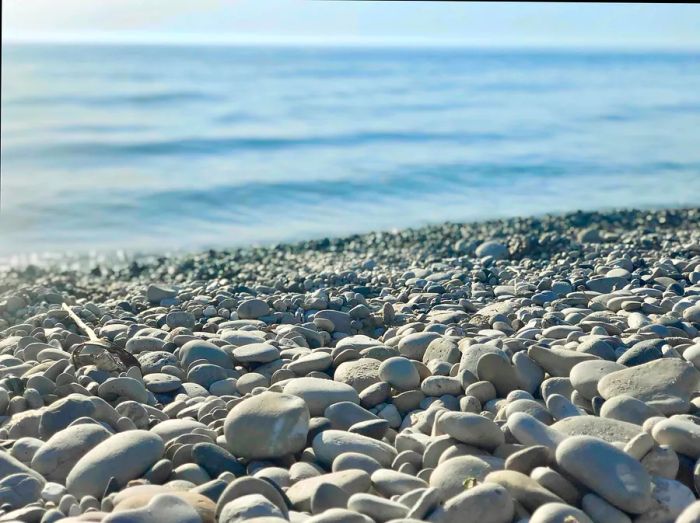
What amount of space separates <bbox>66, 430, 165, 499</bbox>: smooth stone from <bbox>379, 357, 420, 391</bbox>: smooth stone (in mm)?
889

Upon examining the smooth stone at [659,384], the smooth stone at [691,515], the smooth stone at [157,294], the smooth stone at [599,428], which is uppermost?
the smooth stone at [659,384]

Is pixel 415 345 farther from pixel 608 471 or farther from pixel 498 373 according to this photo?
pixel 608 471

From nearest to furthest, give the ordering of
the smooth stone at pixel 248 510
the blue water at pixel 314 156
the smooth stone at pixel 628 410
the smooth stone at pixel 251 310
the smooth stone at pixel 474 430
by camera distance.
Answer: the smooth stone at pixel 248 510 → the smooth stone at pixel 474 430 → the smooth stone at pixel 628 410 → the smooth stone at pixel 251 310 → the blue water at pixel 314 156

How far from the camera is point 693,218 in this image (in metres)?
8.48

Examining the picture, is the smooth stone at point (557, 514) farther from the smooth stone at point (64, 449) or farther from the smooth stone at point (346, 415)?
the smooth stone at point (64, 449)

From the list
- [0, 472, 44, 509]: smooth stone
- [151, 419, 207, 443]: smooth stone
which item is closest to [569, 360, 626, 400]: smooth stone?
[151, 419, 207, 443]: smooth stone

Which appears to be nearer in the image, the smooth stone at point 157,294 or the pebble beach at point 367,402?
the pebble beach at point 367,402

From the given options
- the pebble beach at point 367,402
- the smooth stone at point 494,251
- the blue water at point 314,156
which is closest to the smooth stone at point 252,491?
the pebble beach at point 367,402

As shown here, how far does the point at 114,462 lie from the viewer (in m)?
2.38

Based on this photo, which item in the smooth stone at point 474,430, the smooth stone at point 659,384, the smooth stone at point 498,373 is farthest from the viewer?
the smooth stone at point 498,373

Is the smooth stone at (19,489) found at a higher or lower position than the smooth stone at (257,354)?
lower

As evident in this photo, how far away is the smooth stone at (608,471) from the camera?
2092 mm

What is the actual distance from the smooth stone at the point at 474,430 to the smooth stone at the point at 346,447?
0.21 m

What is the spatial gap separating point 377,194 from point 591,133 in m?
9.06
